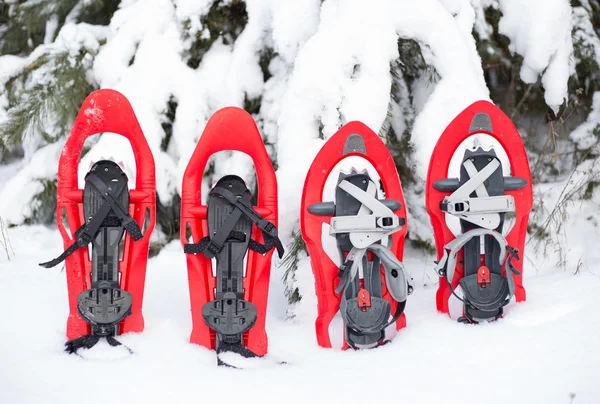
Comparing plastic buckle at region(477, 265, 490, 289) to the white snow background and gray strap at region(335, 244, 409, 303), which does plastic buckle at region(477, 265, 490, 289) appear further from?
gray strap at region(335, 244, 409, 303)

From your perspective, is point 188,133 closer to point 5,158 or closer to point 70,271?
point 70,271

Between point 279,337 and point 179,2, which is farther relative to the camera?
point 179,2

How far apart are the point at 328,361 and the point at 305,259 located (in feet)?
2.13

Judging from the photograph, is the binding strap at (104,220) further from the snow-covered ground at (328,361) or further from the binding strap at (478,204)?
the binding strap at (478,204)

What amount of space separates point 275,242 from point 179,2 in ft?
5.26

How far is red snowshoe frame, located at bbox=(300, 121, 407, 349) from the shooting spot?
7.42 feet

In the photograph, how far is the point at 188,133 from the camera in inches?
115

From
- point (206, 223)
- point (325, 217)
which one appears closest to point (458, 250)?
point (325, 217)

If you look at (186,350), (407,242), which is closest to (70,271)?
(186,350)

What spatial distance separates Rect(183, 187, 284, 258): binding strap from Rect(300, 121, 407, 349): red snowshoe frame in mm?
150

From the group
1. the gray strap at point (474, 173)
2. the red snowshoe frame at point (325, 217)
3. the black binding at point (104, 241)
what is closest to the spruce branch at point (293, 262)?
the red snowshoe frame at point (325, 217)

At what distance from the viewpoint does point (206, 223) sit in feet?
7.80

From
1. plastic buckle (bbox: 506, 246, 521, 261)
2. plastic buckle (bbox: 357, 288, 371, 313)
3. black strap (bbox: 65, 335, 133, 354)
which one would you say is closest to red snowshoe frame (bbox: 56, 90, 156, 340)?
black strap (bbox: 65, 335, 133, 354)

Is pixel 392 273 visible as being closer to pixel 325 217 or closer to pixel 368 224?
pixel 368 224
